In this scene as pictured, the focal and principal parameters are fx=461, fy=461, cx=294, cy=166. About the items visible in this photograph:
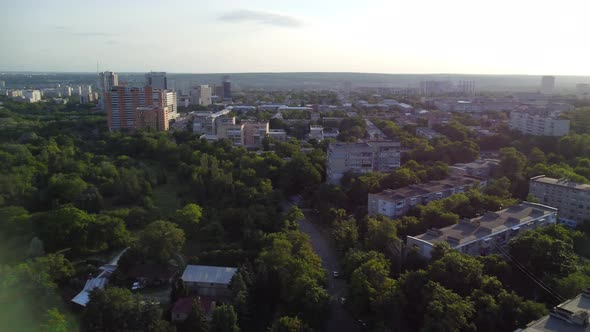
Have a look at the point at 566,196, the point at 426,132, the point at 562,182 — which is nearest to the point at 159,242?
the point at 566,196

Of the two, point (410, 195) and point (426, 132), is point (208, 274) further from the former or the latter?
point (426, 132)

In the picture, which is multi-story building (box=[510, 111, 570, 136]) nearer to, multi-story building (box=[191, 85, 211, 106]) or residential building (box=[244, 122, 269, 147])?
residential building (box=[244, 122, 269, 147])

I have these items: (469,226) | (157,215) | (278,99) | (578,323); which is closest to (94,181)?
(157,215)

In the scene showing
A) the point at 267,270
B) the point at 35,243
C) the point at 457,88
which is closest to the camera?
the point at 267,270

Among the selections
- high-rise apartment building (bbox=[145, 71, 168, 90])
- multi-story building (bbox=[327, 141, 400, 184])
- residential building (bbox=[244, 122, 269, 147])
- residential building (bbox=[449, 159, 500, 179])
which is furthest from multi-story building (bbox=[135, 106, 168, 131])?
high-rise apartment building (bbox=[145, 71, 168, 90])

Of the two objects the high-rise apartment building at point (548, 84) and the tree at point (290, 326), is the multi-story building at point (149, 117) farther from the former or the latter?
the high-rise apartment building at point (548, 84)

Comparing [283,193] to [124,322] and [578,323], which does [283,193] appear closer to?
[124,322]
